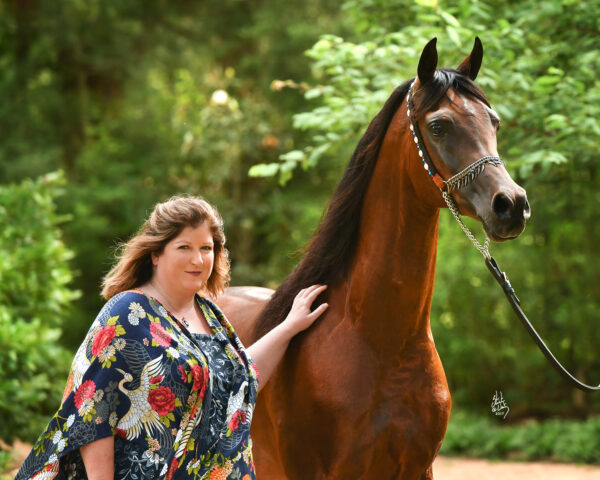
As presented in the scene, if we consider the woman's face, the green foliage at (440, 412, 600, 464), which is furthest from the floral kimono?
the green foliage at (440, 412, 600, 464)

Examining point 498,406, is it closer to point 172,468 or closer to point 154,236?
point 172,468

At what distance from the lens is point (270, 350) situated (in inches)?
108

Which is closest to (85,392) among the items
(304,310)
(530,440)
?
(304,310)

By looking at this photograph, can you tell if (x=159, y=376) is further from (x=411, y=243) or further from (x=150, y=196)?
(x=150, y=196)

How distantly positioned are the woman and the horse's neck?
0.50 meters

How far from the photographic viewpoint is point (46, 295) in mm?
6238

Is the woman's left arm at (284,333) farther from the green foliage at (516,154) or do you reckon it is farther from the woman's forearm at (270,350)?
the green foliage at (516,154)

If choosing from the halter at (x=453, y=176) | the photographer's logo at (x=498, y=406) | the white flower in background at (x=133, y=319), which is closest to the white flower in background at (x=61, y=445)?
A: the white flower in background at (x=133, y=319)

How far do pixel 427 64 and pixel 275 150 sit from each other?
29.3 feet

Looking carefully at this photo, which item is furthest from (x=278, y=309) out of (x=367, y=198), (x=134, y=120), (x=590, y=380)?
(x=134, y=120)

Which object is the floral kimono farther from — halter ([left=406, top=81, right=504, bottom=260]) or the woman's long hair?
halter ([left=406, top=81, right=504, bottom=260])

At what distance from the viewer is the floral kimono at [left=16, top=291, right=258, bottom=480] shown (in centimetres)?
213

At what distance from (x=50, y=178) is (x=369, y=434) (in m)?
4.90

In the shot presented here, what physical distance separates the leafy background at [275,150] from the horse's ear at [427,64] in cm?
158
